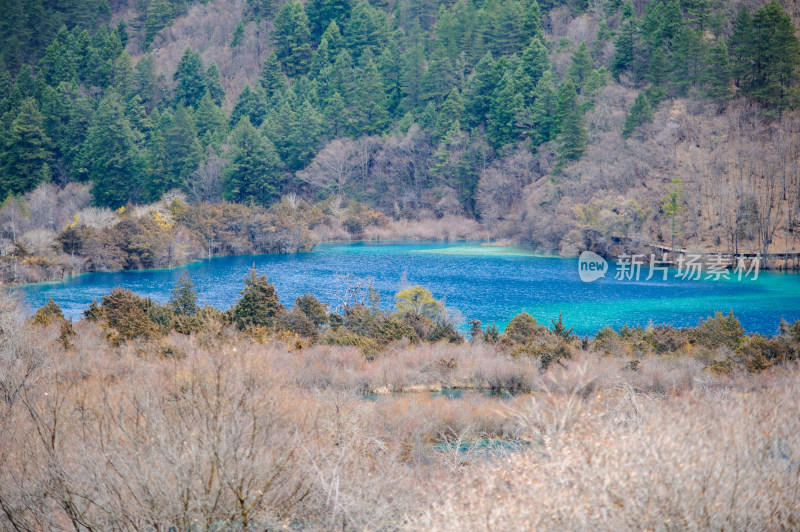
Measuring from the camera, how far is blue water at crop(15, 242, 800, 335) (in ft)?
97.0

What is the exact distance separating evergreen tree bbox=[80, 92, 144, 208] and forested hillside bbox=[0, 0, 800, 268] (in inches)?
7.6

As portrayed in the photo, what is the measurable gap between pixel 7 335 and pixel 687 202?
41.2 metres

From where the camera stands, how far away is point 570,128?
52562 millimetres

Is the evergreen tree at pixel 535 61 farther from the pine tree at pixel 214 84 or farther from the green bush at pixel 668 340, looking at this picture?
the green bush at pixel 668 340

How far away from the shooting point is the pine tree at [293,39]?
81875mm

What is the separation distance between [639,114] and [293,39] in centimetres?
4658

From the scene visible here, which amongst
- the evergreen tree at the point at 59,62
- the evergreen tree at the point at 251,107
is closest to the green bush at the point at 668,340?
the evergreen tree at the point at 251,107

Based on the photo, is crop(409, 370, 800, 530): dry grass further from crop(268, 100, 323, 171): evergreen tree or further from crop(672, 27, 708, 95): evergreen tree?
crop(268, 100, 323, 171): evergreen tree

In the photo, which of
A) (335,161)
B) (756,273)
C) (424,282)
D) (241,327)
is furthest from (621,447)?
(335,161)

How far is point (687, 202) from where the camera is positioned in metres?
45.5

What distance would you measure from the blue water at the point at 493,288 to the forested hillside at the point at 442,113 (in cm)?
758

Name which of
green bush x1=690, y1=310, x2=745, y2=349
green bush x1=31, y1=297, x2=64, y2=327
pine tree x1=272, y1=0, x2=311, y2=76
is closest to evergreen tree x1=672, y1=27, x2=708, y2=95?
green bush x1=690, y1=310, x2=745, y2=349

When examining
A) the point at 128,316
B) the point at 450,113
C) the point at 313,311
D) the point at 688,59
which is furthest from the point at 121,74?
the point at 128,316

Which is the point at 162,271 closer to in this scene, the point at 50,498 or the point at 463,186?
the point at 463,186
